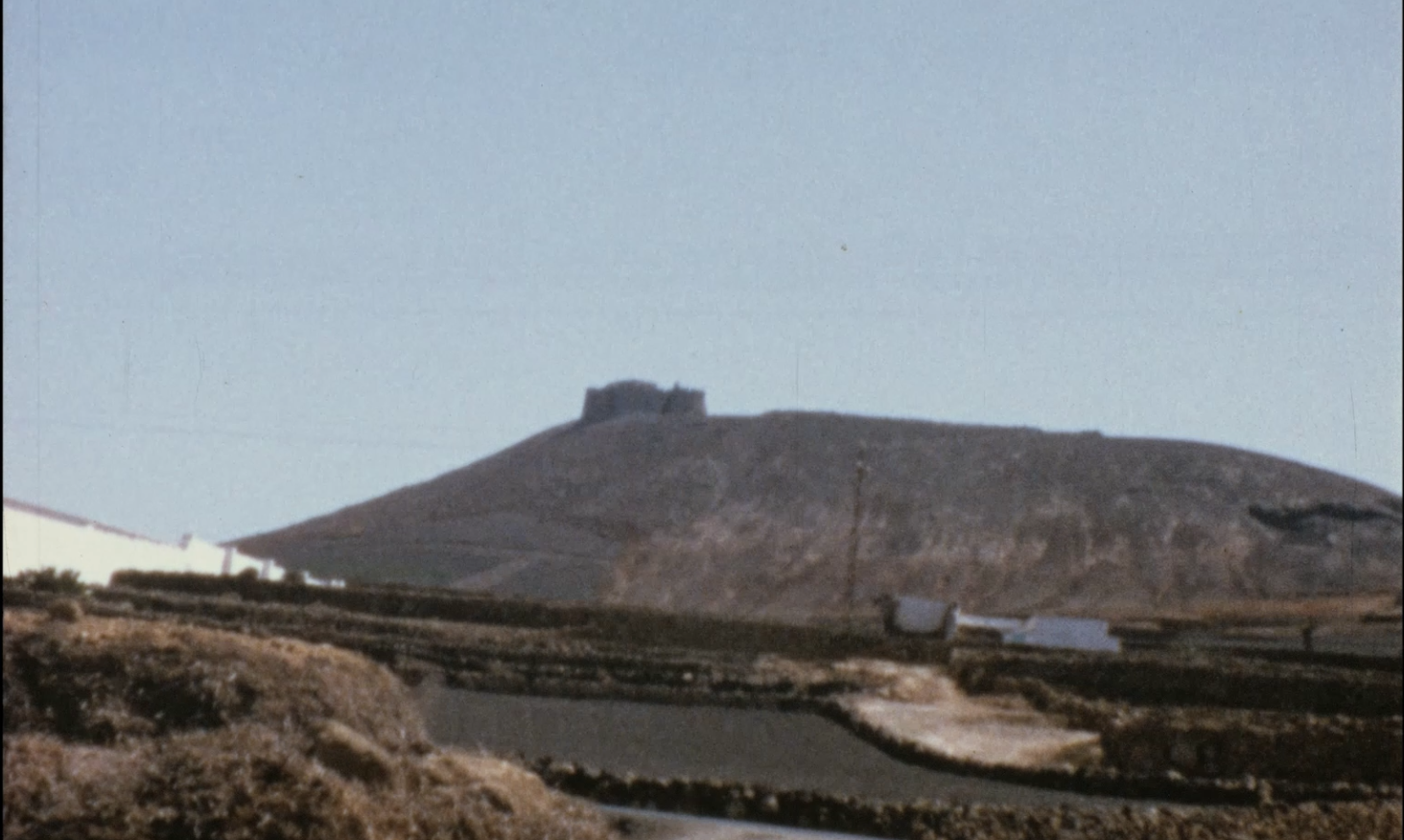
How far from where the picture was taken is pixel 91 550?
4056 cm

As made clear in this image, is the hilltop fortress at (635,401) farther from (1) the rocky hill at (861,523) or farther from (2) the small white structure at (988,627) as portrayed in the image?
(2) the small white structure at (988,627)

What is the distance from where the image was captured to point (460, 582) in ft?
247

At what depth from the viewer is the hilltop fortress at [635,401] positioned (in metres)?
121

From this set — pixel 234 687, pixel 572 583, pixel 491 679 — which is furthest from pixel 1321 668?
pixel 572 583

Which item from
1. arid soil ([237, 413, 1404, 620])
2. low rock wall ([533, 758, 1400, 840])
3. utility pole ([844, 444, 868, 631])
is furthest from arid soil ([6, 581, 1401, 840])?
arid soil ([237, 413, 1404, 620])

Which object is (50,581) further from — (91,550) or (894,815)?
(894,815)

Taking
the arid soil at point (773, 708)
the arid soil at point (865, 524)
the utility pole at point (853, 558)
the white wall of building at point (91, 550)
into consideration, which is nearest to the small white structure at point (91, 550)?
the white wall of building at point (91, 550)

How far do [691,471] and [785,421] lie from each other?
11.1 metres

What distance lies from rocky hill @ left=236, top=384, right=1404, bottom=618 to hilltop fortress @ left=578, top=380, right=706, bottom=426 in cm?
311

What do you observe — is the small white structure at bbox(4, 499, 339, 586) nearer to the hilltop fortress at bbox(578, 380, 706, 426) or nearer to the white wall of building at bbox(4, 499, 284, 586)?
the white wall of building at bbox(4, 499, 284, 586)

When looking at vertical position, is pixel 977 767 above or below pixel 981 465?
below

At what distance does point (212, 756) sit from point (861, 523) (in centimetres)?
8274

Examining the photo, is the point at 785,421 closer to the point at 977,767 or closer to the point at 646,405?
the point at 646,405

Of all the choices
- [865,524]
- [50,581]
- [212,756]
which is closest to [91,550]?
[50,581]
